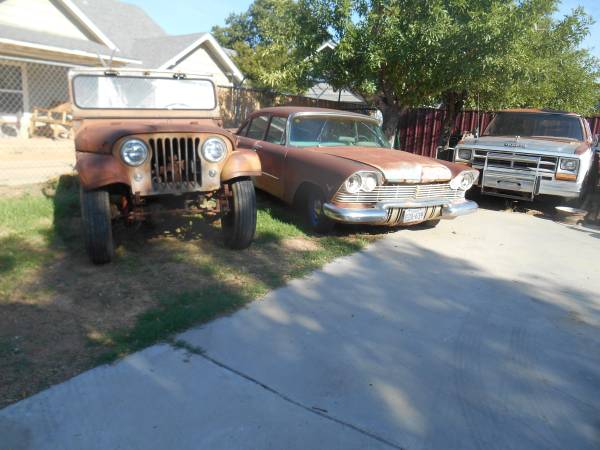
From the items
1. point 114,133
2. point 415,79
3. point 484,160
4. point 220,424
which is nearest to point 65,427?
point 220,424

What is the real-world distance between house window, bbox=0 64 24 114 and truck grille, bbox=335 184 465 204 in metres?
12.2

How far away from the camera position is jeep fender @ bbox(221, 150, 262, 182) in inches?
190

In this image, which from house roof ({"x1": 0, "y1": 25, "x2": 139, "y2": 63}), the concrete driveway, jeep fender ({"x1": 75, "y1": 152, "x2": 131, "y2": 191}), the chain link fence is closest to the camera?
the concrete driveway

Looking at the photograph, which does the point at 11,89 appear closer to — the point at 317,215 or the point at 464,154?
the point at 317,215

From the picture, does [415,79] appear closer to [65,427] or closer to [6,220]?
[6,220]

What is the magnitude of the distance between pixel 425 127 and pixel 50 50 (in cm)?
1010

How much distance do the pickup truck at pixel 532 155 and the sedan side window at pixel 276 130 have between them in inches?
141

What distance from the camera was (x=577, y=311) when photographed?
444 centimetres

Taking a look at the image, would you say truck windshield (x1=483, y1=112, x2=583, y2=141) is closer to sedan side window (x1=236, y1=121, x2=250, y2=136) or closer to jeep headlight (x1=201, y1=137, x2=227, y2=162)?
sedan side window (x1=236, y1=121, x2=250, y2=136)

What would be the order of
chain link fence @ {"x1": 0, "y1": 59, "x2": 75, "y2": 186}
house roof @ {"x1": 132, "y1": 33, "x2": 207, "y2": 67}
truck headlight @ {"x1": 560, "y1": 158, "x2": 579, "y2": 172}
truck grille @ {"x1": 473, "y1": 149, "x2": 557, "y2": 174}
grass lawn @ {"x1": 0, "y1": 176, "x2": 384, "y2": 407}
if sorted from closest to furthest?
grass lawn @ {"x1": 0, "y1": 176, "x2": 384, "y2": 407}, truck headlight @ {"x1": 560, "y1": 158, "x2": 579, "y2": 172}, truck grille @ {"x1": 473, "y1": 149, "x2": 557, "y2": 174}, chain link fence @ {"x1": 0, "y1": 59, "x2": 75, "y2": 186}, house roof @ {"x1": 132, "y1": 33, "x2": 207, "y2": 67}

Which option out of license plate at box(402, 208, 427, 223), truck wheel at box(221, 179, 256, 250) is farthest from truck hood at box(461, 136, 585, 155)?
truck wheel at box(221, 179, 256, 250)

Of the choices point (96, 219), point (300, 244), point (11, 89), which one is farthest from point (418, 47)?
point (11, 89)

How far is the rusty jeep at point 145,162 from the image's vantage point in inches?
173

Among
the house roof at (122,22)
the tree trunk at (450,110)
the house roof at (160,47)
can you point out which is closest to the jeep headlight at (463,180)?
the tree trunk at (450,110)
